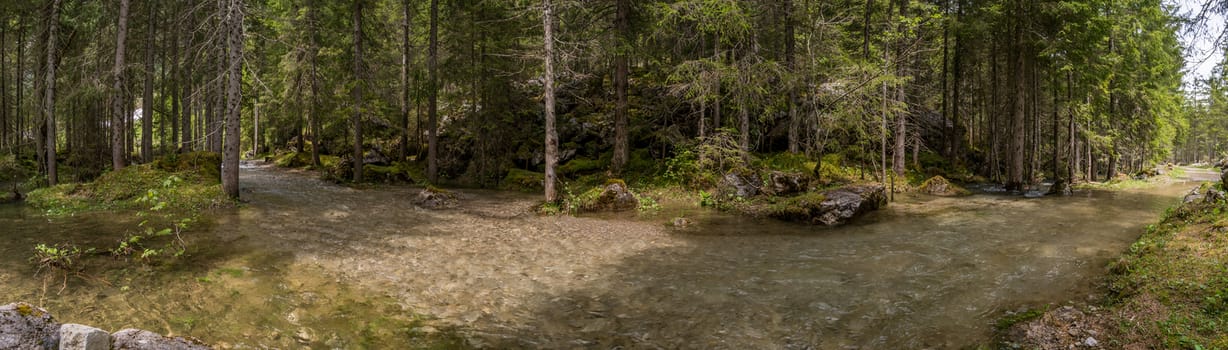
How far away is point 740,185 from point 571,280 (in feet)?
35.0

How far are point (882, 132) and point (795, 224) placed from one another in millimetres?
7989

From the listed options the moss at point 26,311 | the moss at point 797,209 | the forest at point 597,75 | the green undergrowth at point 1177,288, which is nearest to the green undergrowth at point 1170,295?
the green undergrowth at point 1177,288

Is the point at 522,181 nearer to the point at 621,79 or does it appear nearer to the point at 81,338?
the point at 621,79

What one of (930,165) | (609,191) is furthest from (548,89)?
(930,165)

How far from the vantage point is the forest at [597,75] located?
18359mm

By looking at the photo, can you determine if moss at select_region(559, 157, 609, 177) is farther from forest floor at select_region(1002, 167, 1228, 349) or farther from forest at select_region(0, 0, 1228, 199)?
forest floor at select_region(1002, 167, 1228, 349)

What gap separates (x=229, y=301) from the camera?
606 cm

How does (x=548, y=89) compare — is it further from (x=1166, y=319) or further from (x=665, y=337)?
(x=1166, y=319)

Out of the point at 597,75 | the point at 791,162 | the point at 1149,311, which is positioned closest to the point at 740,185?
the point at 791,162

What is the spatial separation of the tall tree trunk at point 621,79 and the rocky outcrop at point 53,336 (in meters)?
15.5

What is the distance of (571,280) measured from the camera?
7.61 m

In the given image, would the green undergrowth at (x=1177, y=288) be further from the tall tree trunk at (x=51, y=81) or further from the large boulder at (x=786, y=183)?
the tall tree trunk at (x=51, y=81)

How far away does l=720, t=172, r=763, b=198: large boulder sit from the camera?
16.7m

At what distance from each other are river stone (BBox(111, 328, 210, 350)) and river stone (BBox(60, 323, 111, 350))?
99mm
